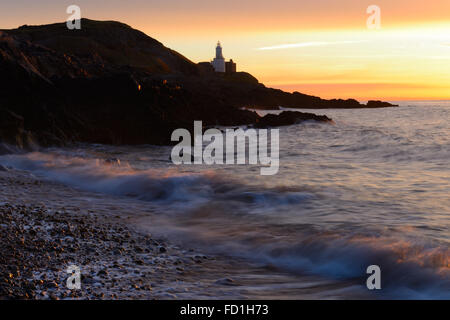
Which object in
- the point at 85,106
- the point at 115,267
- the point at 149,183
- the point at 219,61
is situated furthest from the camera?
the point at 219,61

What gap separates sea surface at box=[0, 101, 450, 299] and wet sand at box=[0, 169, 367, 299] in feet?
1.88

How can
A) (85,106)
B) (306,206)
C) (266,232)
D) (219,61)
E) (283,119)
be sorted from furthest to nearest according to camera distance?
(219,61) → (283,119) → (85,106) → (306,206) → (266,232)

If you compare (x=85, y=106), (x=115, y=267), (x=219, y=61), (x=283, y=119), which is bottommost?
(x=115, y=267)

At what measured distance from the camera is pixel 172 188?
41.6ft

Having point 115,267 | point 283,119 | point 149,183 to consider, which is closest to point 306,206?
point 149,183

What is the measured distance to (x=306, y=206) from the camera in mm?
10758

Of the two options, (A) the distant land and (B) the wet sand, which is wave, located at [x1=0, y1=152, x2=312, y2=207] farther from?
(A) the distant land

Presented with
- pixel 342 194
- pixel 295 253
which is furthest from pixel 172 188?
pixel 295 253

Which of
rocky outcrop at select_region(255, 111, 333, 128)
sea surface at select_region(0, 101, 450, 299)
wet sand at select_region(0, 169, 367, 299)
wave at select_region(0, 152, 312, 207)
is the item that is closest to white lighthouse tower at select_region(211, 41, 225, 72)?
rocky outcrop at select_region(255, 111, 333, 128)

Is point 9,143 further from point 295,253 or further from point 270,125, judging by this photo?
point 270,125

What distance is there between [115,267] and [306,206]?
19.2 ft

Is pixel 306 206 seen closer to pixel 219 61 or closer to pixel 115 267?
pixel 115 267

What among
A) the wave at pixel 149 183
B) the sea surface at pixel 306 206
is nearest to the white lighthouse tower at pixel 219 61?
the sea surface at pixel 306 206

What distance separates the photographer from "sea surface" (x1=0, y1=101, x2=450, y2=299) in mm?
6770
